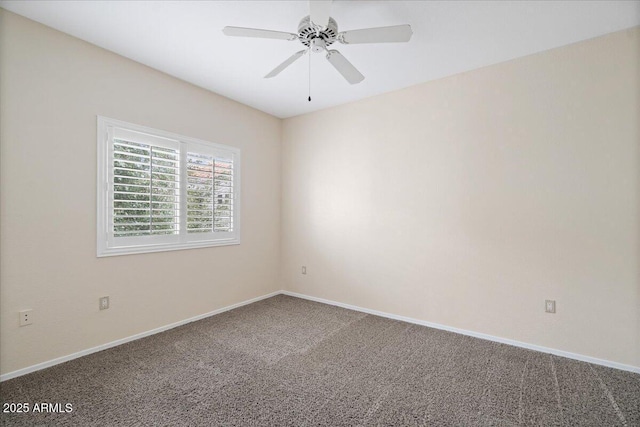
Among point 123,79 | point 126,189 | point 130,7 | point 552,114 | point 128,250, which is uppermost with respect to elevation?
point 130,7

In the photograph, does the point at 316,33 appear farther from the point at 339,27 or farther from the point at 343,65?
the point at 339,27

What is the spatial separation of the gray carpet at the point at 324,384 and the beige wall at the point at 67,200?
290mm

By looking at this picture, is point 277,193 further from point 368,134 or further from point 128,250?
point 128,250

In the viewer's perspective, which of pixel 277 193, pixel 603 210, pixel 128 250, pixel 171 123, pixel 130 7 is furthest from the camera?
pixel 277 193

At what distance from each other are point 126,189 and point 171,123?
854 millimetres

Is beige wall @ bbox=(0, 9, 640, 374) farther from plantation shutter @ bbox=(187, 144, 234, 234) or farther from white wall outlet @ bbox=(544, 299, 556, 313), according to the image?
plantation shutter @ bbox=(187, 144, 234, 234)

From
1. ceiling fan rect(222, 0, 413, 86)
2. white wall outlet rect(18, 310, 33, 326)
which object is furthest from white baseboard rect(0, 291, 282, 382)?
ceiling fan rect(222, 0, 413, 86)

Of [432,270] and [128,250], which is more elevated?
[128,250]

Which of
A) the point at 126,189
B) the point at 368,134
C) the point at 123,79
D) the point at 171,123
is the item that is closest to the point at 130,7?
the point at 123,79

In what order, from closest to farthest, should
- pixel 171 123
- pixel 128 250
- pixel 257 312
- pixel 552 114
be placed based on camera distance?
pixel 552 114, pixel 128 250, pixel 171 123, pixel 257 312

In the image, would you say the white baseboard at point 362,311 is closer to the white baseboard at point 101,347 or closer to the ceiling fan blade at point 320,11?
the white baseboard at point 101,347

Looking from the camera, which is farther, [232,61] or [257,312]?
[257,312]

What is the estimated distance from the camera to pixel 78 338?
251 cm

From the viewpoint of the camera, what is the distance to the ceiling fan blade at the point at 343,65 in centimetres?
214
